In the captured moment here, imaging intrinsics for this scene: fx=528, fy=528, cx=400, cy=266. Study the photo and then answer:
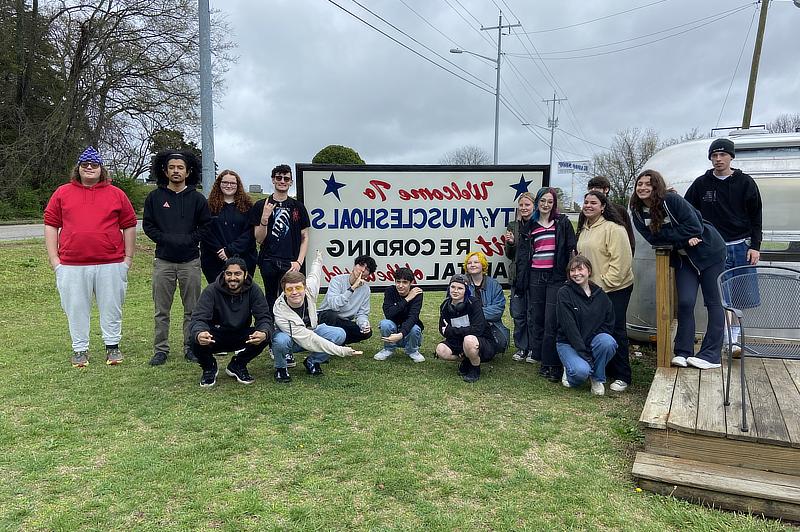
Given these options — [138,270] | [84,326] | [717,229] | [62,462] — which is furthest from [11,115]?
[717,229]

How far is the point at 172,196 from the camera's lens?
530 centimetres

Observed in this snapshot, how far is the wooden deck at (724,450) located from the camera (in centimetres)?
295

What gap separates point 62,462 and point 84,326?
2.31 metres

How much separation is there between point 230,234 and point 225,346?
1298 mm

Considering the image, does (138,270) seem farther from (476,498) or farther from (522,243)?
(476,498)

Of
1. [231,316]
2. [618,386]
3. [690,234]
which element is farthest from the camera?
[618,386]

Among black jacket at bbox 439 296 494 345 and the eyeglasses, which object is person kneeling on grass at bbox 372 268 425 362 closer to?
black jacket at bbox 439 296 494 345

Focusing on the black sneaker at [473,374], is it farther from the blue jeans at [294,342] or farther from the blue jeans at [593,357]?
the blue jeans at [294,342]

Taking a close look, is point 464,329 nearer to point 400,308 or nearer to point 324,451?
point 400,308

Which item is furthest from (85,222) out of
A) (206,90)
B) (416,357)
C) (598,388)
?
(598,388)

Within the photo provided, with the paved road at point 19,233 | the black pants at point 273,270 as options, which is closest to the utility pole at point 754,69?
the black pants at point 273,270

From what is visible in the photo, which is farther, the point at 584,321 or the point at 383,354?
the point at 383,354

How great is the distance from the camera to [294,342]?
195 inches

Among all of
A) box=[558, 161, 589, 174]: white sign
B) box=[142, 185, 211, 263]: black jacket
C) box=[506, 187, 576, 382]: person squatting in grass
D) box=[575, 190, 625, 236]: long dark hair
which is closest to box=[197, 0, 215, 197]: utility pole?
box=[142, 185, 211, 263]: black jacket
